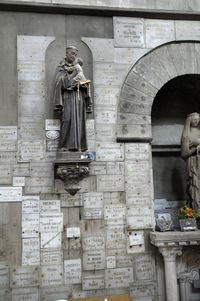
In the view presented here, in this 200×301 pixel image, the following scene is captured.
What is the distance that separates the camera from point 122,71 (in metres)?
5.89

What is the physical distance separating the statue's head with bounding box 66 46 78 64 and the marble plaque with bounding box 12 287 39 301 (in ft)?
12.5

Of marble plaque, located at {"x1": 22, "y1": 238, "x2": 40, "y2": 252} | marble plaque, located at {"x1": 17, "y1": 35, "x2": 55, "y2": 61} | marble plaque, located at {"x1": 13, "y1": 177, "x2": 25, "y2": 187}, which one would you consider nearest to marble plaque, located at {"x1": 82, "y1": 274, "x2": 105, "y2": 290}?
marble plaque, located at {"x1": 22, "y1": 238, "x2": 40, "y2": 252}

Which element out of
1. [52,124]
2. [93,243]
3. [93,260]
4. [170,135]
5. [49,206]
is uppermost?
[170,135]


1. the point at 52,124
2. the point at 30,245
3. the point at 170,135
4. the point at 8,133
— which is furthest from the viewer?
the point at 170,135

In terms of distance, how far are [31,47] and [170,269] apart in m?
4.43

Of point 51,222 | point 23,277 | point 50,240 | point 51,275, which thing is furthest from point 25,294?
point 51,222

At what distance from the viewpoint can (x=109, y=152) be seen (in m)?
5.65

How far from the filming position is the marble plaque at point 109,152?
18.5ft

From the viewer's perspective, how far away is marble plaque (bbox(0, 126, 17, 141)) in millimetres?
5422

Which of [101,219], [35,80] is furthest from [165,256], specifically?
[35,80]

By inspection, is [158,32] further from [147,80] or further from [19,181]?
[19,181]

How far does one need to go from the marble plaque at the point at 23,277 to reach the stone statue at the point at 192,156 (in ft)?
9.76

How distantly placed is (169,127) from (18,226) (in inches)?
153

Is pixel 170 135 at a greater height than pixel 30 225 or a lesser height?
greater
